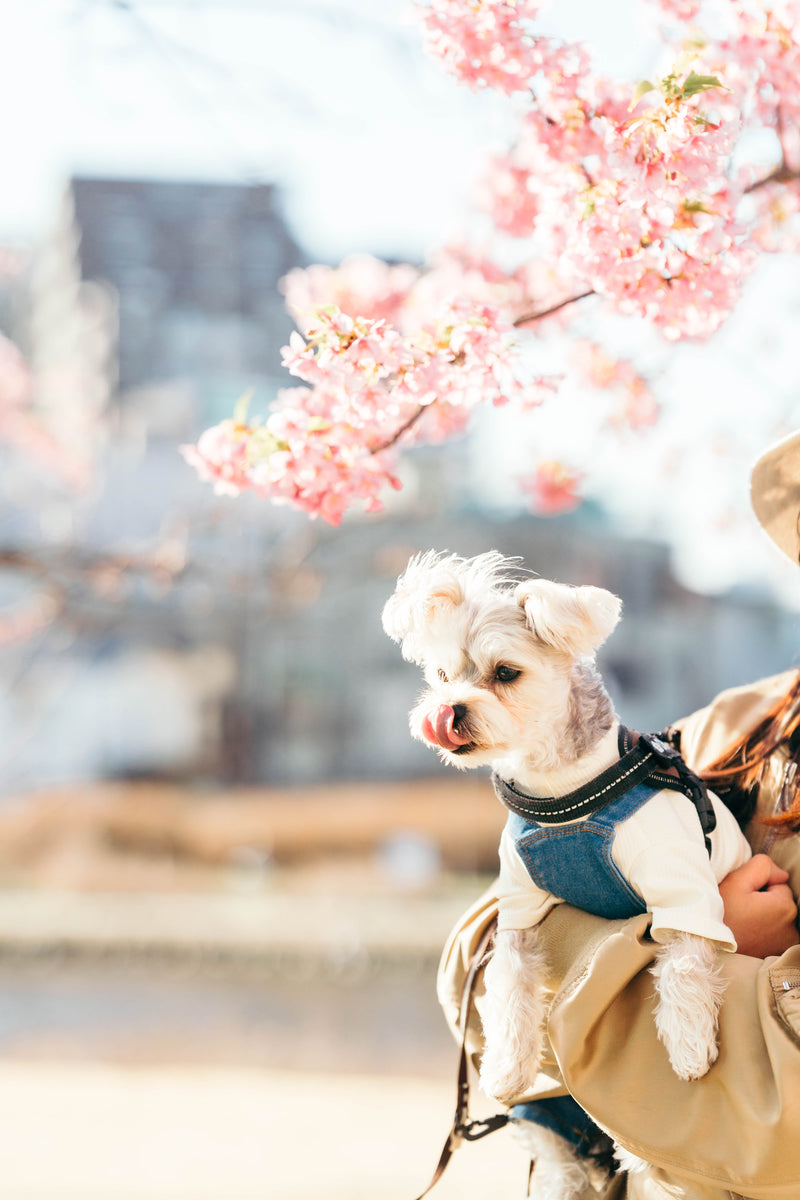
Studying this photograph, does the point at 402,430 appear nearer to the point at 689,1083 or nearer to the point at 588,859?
the point at 588,859

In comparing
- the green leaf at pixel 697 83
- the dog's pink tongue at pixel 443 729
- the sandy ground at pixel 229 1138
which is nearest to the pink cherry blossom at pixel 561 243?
the green leaf at pixel 697 83

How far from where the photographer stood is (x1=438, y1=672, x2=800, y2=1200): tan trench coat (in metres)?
1.59

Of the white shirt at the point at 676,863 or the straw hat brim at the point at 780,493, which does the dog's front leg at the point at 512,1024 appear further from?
the straw hat brim at the point at 780,493

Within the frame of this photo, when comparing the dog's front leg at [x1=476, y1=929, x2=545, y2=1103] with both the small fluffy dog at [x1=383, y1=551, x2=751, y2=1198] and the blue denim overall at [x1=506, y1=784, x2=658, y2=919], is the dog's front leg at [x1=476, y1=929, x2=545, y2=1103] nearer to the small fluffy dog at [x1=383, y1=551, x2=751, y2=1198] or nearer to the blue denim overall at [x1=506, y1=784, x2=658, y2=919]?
the small fluffy dog at [x1=383, y1=551, x2=751, y2=1198]

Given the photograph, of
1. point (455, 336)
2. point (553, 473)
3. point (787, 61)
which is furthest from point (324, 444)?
point (553, 473)

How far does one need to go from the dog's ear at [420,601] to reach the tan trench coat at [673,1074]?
2.09 feet

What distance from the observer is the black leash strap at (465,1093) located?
2.11m

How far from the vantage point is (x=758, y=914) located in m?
1.92

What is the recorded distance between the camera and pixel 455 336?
7.91 ft

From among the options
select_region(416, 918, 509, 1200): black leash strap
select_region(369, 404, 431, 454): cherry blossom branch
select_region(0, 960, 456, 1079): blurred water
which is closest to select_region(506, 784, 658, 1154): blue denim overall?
select_region(416, 918, 509, 1200): black leash strap

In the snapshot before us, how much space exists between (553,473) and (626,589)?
10.9 meters

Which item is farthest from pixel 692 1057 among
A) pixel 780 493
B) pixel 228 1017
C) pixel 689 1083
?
pixel 228 1017

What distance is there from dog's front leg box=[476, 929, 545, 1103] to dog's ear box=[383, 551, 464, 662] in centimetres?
65

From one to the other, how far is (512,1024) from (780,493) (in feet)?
3.86
